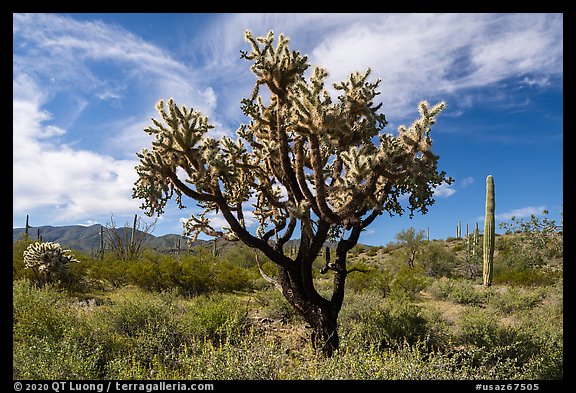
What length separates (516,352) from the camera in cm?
792

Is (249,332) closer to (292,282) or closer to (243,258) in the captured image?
(292,282)

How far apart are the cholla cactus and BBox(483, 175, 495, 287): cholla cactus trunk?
22372mm

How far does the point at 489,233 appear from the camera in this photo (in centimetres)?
2347

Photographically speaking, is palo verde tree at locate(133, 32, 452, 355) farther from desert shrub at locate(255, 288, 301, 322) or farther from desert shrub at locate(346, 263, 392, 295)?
desert shrub at locate(346, 263, 392, 295)

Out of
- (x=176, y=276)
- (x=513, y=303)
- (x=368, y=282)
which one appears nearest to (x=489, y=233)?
(x=368, y=282)

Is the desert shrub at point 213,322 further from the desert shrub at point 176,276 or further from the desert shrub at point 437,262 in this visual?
the desert shrub at point 437,262

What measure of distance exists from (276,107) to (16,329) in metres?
6.83

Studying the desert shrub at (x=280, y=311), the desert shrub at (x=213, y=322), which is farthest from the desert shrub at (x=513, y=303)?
the desert shrub at (x=213, y=322)

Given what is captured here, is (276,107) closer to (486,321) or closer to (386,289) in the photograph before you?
(486,321)

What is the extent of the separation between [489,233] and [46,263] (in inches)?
913

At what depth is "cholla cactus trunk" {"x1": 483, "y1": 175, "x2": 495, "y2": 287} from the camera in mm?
23109

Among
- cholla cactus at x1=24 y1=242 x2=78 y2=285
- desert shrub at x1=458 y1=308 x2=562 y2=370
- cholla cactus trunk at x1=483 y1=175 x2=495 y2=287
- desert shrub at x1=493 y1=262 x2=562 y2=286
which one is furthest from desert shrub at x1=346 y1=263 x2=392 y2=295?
cholla cactus at x1=24 y1=242 x2=78 y2=285

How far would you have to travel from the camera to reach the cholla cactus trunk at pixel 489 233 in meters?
23.1
